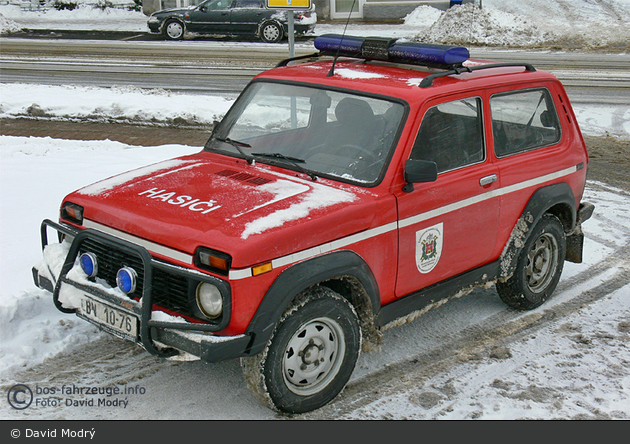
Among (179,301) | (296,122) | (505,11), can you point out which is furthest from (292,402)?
(505,11)

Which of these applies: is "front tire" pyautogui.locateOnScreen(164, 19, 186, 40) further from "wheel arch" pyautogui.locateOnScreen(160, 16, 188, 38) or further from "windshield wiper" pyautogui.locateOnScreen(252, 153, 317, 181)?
"windshield wiper" pyautogui.locateOnScreen(252, 153, 317, 181)

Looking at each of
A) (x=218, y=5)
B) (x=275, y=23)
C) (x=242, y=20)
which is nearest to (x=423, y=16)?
(x=275, y=23)

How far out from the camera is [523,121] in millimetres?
5273

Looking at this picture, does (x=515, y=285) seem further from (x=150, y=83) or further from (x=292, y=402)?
(x=150, y=83)

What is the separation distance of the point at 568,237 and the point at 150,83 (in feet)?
36.0

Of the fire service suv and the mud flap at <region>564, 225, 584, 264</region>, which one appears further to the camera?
the mud flap at <region>564, 225, 584, 264</region>

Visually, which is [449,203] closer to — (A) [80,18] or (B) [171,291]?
(B) [171,291]

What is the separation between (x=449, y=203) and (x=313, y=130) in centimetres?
102

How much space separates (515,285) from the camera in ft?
17.8

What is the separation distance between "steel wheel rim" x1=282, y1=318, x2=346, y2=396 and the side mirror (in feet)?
3.25

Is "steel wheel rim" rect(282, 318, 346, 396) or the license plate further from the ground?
the license plate

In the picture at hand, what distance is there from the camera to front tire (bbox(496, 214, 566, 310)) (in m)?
5.39

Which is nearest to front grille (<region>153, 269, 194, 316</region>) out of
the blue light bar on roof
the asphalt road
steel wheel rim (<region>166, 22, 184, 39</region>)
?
the blue light bar on roof

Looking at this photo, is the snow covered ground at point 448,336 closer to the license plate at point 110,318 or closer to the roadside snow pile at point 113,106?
the license plate at point 110,318
